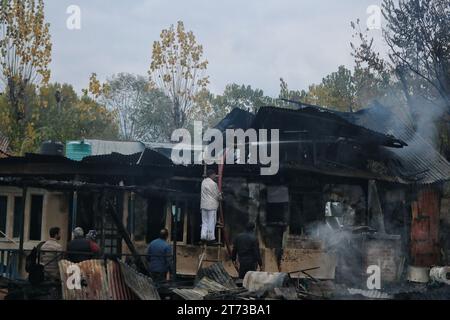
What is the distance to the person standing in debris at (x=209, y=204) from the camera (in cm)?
1387

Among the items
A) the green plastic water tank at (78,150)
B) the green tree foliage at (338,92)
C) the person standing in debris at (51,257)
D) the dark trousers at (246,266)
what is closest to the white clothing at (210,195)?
the dark trousers at (246,266)

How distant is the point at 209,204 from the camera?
1384 cm

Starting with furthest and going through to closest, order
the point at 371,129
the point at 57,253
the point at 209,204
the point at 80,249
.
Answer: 1. the point at 371,129
2. the point at 209,204
3. the point at 80,249
4. the point at 57,253

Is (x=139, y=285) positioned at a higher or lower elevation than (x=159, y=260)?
lower

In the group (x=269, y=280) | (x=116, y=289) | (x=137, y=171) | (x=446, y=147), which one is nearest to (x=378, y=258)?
(x=269, y=280)

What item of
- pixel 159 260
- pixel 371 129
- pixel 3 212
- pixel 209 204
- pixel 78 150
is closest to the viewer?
pixel 159 260

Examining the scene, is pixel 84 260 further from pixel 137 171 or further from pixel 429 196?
pixel 429 196

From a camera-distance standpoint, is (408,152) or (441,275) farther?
(408,152)

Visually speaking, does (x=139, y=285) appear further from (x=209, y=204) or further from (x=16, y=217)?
(x=16, y=217)

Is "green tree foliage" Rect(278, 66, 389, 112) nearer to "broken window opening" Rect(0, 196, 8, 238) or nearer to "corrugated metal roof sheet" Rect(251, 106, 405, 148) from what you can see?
"corrugated metal roof sheet" Rect(251, 106, 405, 148)

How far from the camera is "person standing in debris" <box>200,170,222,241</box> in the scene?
13867 mm

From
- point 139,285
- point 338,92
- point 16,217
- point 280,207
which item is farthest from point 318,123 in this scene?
point 338,92
